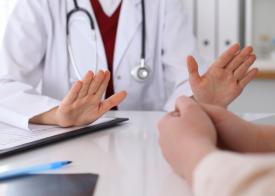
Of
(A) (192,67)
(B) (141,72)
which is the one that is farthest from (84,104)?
(B) (141,72)

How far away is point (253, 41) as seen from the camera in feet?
7.04

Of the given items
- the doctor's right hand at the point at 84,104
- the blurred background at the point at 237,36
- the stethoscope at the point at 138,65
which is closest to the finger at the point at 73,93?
the doctor's right hand at the point at 84,104

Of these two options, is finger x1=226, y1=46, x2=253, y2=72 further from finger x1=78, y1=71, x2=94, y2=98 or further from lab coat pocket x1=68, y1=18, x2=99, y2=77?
lab coat pocket x1=68, y1=18, x2=99, y2=77

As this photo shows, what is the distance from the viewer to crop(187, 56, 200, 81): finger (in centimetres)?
84

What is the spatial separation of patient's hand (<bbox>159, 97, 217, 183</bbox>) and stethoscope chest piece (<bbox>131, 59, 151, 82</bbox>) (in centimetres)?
74

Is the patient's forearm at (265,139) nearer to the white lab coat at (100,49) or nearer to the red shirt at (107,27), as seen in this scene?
the white lab coat at (100,49)

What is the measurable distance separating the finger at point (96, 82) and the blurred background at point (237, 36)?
132cm

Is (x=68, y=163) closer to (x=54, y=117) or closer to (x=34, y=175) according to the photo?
(x=34, y=175)

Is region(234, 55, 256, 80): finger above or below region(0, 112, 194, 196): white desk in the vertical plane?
above

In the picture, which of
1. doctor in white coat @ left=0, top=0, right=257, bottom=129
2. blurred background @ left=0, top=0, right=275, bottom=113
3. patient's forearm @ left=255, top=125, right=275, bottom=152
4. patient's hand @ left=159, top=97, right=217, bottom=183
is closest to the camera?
patient's hand @ left=159, top=97, right=217, bottom=183

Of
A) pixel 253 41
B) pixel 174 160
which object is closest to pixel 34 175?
pixel 174 160

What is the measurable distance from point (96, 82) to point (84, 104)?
0.16 feet

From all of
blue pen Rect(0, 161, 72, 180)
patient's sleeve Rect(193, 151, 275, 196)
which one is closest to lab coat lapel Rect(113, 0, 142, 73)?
blue pen Rect(0, 161, 72, 180)

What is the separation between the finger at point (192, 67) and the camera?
84 cm
